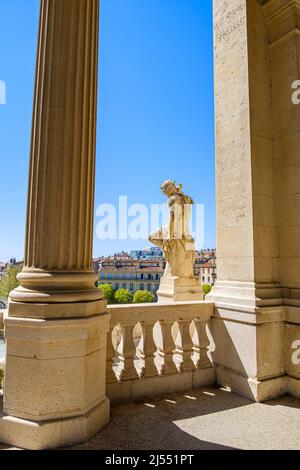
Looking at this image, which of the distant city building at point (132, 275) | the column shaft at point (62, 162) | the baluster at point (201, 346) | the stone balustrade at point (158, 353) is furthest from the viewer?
the distant city building at point (132, 275)

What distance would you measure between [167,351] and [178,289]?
503 cm

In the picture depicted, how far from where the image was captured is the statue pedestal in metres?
10.3

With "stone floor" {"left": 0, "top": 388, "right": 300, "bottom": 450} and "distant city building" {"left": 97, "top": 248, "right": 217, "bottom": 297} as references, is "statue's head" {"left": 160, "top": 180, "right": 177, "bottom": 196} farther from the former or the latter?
"distant city building" {"left": 97, "top": 248, "right": 217, "bottom": 297}

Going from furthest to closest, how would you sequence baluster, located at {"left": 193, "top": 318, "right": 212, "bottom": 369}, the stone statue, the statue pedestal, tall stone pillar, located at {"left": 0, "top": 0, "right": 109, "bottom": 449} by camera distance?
the stone statue
the statue pedestal
baluster, located at {"left": 193, "top": 318, "right": 212, "bottom": 369}
tall stone pillar, located at {"left": 0, "top": 0, "right": 109, "bottom": 449}

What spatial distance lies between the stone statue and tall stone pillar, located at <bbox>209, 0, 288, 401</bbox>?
4563mm

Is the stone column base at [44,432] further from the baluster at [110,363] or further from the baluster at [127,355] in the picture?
the baluster at [127,355]

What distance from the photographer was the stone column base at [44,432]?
3463 mm

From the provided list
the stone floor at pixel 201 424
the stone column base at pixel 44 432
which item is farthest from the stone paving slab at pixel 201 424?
the stone column base at pixel 44 432

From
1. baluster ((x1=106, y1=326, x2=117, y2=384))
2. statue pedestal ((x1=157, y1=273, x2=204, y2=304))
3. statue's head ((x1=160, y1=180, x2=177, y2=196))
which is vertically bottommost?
baluster ((x1=106, y1=326, x2=117, y2=384))

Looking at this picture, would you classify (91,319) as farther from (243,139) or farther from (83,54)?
(243,139)

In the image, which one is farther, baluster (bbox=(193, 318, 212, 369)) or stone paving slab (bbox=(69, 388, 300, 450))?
baluster (bbox=(193, 318, 212, 369))

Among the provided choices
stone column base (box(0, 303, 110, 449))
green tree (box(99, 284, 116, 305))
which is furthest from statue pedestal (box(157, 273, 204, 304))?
green tree (box(99, 284, 116, 305))

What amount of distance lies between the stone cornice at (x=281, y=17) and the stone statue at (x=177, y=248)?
229 inches
